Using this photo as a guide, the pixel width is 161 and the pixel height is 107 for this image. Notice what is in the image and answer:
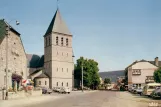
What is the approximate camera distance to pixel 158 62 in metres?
104

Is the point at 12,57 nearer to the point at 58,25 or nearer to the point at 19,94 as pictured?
the point at 19,94

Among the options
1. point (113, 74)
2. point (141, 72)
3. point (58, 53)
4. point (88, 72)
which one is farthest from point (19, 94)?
point (113, 74)

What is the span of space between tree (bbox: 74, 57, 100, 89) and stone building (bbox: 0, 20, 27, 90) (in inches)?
1814

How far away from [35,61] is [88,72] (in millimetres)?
22075

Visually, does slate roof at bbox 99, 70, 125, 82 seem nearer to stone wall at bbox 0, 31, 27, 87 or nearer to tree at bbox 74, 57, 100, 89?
tree at bbox 74, 57, 100, 89

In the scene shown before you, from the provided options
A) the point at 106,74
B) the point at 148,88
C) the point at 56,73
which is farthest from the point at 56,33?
the point at 106,74

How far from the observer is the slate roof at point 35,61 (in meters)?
102

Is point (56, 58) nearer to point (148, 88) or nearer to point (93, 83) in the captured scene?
point (93, 83)

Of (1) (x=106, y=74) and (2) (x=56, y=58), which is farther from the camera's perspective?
(1) (x=106, y=74)

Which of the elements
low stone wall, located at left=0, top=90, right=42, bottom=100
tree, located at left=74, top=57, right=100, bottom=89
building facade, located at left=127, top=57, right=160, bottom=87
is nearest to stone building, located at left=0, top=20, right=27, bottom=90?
low stone wall, located at left=0, top=90, right=42, bottom=100

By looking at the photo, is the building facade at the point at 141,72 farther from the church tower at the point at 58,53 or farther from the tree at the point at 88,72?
the church tower at the point at 58,53

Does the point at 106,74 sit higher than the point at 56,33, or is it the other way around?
the point at 56,33

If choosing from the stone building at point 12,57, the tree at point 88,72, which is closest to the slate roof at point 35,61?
the tree at point 88,72

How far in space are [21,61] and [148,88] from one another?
25.4 m
